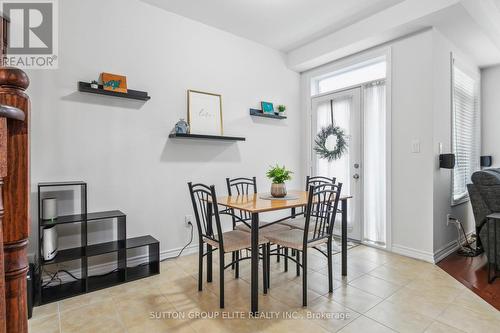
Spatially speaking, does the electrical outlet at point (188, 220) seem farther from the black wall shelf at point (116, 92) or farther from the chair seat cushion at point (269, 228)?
the black wall shelf at point (116, 92)

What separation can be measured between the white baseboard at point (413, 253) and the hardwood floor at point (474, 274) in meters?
0.11

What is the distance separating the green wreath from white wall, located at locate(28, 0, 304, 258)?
37.7 inches

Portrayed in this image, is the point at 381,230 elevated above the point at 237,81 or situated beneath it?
situated beneath

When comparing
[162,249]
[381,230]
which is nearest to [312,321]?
[162,249]

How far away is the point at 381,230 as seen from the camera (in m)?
3.54

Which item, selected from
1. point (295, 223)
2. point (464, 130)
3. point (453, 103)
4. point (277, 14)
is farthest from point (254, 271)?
point (464, 130)

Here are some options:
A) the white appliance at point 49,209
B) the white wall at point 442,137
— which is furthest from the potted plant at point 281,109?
the white appliance at point 49,209

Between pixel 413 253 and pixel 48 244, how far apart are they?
3.60m

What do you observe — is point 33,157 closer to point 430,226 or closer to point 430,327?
point 430,327

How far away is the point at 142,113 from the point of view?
9.73 ft

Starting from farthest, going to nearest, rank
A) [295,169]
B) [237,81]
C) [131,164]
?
[295,169] → [237,81] → [131,164]

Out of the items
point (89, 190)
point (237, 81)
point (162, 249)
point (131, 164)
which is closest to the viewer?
point (89, 190)

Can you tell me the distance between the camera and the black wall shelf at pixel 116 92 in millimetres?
2564

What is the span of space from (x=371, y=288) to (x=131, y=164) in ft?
8.43
